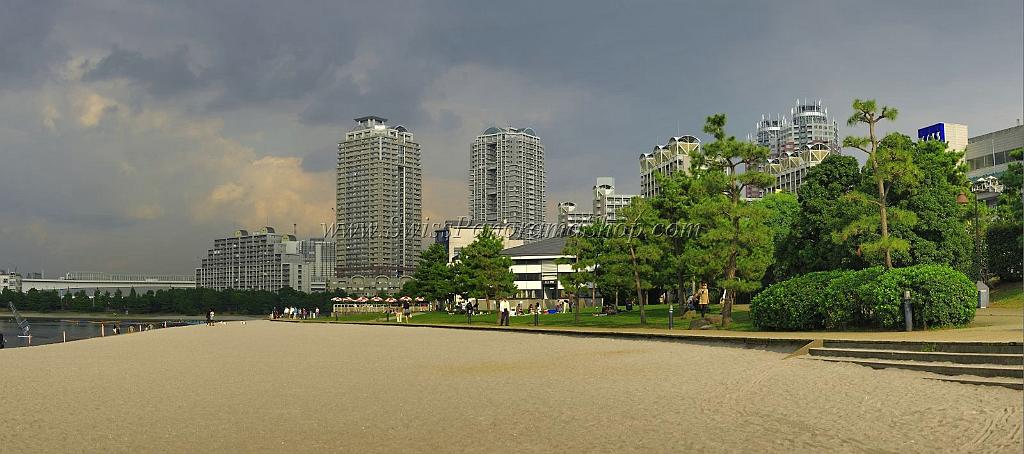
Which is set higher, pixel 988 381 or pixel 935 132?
pixel 935 132

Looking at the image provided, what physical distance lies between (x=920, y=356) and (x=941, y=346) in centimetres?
51

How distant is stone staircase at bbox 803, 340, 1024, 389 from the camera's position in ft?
45.7

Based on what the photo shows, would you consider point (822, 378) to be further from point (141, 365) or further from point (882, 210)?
point (141, 365)

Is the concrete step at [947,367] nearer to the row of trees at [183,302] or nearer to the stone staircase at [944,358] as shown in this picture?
the stone staircase at [944,358]

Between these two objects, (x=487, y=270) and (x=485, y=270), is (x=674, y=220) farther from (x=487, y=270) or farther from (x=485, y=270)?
(x=485, y=270)

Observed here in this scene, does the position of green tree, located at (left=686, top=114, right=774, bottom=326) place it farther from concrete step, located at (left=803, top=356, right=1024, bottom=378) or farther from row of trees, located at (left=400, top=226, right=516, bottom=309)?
row of trees, located at (left=400, top=226, right=516, bottom=309)

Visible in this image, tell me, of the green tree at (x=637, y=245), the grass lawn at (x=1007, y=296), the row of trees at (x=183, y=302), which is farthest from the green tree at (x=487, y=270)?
the row of trees at (x=183, y=302)

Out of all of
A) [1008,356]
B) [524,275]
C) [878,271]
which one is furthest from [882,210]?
[524,275]

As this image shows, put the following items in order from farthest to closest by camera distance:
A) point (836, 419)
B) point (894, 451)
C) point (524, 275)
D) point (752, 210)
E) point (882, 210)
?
point (524, 275) < point (752, 210) < point (882, 210) < point (836, 419) < point (894, 451)

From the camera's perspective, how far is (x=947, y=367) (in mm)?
15109

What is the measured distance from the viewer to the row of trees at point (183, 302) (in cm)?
16825

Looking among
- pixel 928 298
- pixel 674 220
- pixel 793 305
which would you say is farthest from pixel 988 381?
pixel 674 220

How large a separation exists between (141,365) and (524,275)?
102 meters

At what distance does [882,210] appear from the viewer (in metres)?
27.0
